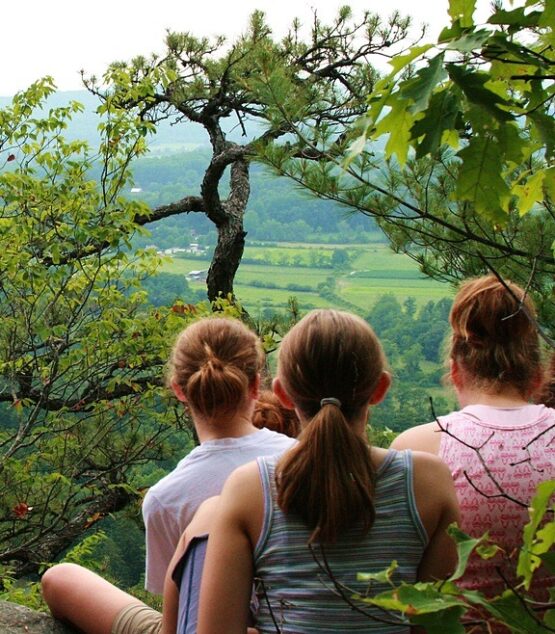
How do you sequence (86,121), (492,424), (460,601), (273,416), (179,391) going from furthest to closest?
(86,121)
(273,416)
(179,391)
(492,424)
(460,601)

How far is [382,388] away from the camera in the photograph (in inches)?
55.2

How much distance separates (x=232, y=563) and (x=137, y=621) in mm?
762

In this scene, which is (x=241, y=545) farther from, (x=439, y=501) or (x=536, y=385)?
(x=536, y=385)

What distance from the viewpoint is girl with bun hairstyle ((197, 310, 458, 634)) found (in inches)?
48.1

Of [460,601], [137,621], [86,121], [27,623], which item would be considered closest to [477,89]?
[460,601]

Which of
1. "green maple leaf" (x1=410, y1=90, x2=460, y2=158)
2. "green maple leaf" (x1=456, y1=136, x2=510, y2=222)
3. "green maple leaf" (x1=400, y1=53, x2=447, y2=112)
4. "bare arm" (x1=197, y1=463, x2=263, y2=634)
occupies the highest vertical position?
"green maple leaf" (x1=400, y1=53, x2=447, y2=112)

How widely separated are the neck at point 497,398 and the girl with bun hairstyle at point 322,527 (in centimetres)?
30

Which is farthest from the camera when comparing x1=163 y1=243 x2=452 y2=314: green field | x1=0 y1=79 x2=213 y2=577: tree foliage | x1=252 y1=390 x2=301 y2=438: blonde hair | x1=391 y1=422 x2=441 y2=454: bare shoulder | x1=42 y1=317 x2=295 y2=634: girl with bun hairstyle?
x1=163 y1=243 x2=452 y2=314: green field

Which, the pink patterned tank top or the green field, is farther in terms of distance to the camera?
the green field

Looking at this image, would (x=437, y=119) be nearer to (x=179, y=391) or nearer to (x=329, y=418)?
(x=329, y=418)

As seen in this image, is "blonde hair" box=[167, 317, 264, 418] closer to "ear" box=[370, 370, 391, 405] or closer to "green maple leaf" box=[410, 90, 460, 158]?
"ear" box=[370, 370, 391, 405]

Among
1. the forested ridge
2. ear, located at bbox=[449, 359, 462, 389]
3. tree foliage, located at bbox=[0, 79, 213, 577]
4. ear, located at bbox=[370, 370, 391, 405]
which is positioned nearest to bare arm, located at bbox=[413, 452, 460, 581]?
ear, located at bbox=[370, 370, 391, 405]

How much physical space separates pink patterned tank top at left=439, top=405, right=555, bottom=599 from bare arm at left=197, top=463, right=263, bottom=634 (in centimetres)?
38

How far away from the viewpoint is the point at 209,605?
1.23m
